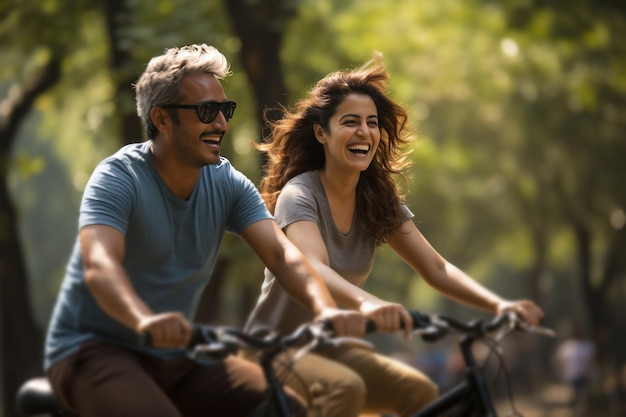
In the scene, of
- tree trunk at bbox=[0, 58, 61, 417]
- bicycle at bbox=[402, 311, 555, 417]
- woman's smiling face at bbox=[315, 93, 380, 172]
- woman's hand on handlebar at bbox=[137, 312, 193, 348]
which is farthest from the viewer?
tree trunk at bbox=[0, 58, 61, 417]

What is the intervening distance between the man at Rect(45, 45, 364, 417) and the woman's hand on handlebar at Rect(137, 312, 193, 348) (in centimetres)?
29

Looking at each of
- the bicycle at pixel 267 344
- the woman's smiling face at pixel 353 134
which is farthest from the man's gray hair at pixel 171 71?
the woman's smiling face at pixel 353 134

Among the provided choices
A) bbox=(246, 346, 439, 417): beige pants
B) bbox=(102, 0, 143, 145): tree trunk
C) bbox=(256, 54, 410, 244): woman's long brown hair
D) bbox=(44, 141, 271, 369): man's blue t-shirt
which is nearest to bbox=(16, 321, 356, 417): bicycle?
bbox=(44, 141, 271, 369): man's blue t-shirt

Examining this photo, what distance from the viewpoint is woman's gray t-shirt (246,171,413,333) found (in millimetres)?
4797

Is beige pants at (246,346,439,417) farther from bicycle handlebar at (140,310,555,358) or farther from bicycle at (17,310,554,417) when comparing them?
bicycle handlebar at (140,310,555,358)

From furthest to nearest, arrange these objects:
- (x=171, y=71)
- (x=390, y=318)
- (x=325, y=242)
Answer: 1. (x=325, y=242)
2. (x=171, y=71)
3. (x=390, y=318)

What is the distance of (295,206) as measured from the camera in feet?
16.1

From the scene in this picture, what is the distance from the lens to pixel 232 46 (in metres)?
13.6

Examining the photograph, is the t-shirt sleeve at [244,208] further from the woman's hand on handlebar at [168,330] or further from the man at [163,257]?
the woman's hand on handlebar at [168,330]

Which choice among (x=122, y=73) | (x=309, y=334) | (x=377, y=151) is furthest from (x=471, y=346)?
(x=122, y=73)

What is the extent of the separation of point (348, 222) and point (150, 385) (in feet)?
5.07

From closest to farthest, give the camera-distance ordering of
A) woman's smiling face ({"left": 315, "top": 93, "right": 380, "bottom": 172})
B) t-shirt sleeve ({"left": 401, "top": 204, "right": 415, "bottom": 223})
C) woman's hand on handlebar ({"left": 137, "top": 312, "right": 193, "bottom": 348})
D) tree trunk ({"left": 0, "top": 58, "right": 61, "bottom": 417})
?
woman's hand on handlebar ({"left": 137, "top": 312, "right": 193, "bottom": 348}), woman's smiling face ({"left": 315, "top": 93, "right": 380, "bottom": 172}), t-shirt sleeve ({"left": 401, "top": 204, "right": 415, "bottom": 223}), tree trunk ({"left": 0, "top": 58, "right": 61, "bottom": 417})

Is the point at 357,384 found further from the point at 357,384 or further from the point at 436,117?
the point at 436,117

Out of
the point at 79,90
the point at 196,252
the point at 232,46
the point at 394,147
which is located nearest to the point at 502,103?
the point at 79,90
